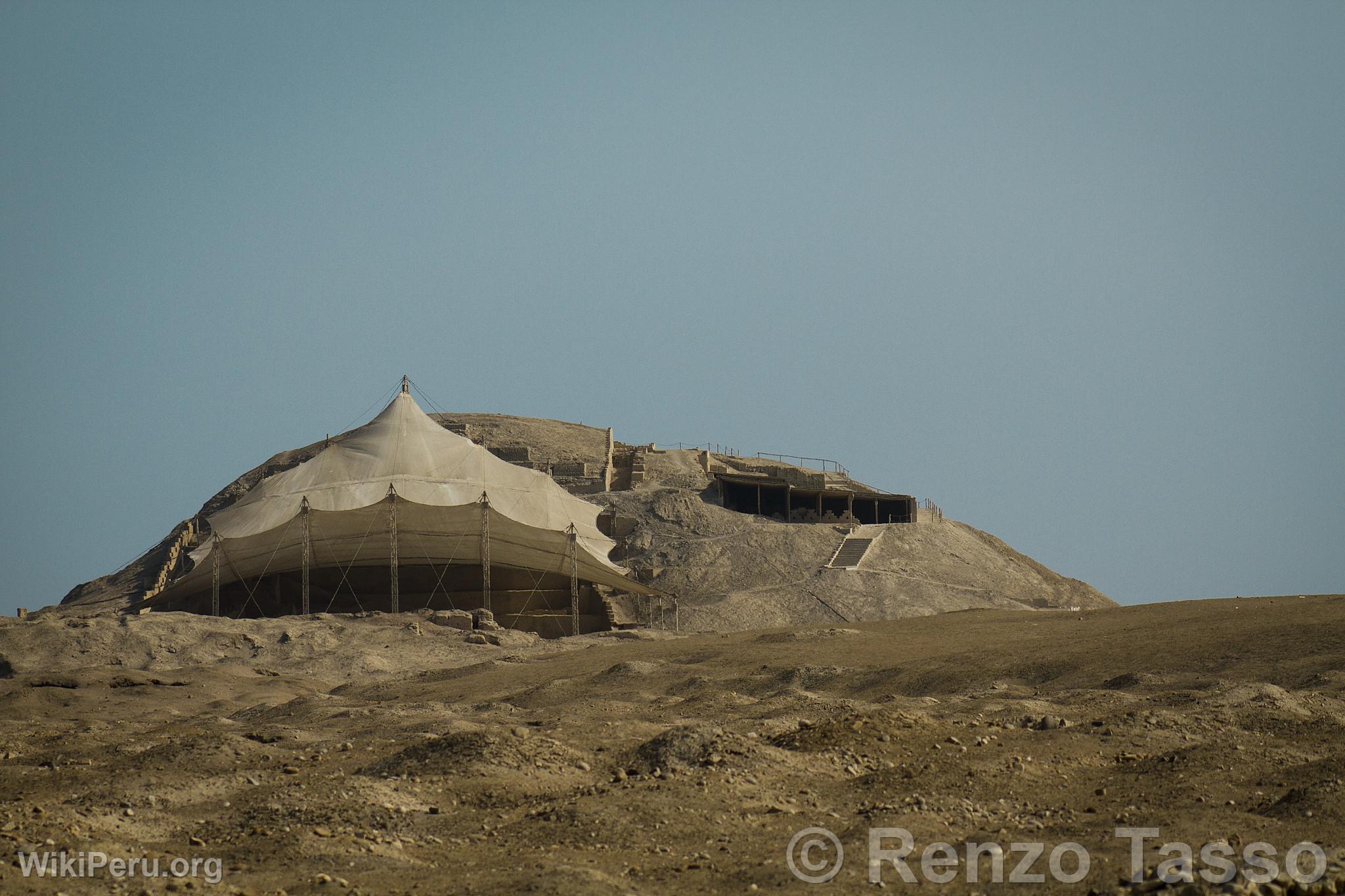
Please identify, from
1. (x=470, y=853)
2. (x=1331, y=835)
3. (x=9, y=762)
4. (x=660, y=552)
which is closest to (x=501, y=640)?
(x=660, y=552)

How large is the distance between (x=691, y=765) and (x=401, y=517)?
89.3 feet

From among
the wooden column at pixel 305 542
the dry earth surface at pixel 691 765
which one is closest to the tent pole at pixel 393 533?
the wooden column at pixel 305 542

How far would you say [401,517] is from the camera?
3991cm

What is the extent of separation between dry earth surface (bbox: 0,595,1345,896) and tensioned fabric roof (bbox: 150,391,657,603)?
13905mm

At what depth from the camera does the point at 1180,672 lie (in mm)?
20891

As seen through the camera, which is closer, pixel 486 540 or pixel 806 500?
pixel 486 540

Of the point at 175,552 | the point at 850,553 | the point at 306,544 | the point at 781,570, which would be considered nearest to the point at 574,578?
the point at 306,544

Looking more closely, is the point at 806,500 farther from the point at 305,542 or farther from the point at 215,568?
the point at 215,568

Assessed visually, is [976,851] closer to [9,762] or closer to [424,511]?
[9,762]

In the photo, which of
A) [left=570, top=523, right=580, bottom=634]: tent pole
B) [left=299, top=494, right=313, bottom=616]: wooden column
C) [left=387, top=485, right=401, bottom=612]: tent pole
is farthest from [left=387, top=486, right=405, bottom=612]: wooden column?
[left=570, top=523, right=580, bottom=634]: tent pole

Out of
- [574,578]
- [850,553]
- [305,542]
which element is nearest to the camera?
[305,542]

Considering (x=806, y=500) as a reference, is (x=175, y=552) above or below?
below

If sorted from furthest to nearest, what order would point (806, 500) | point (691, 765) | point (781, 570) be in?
point (806, 500)
point (781, 570)
point (691, 765)

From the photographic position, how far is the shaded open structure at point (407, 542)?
129 ft
